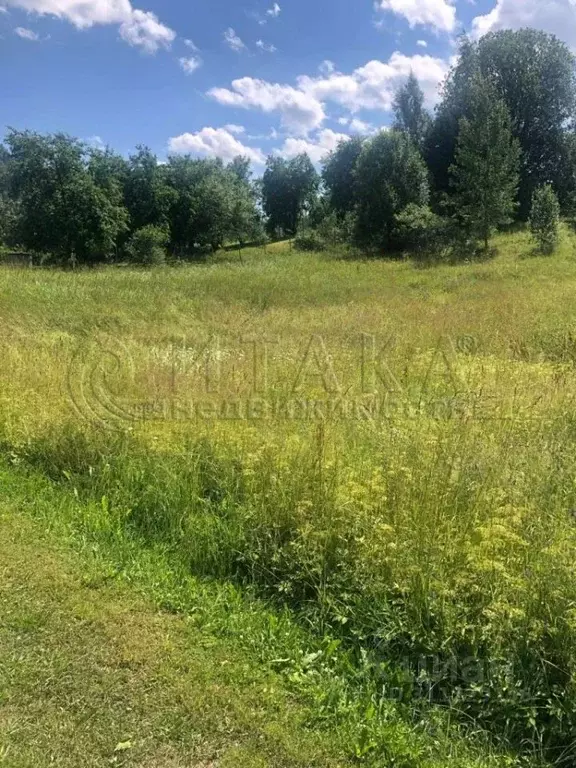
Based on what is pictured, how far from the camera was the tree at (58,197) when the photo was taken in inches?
1400

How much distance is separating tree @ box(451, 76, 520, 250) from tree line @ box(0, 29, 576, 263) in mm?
60

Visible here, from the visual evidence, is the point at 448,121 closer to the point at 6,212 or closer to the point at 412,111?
the point at 412,111

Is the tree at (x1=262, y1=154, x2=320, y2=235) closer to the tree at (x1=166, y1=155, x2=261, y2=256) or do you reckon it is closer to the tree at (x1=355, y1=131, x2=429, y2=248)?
the tree at (x1=166, y1=155, x2=261, y2=256)

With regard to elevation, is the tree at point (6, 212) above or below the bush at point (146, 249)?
above

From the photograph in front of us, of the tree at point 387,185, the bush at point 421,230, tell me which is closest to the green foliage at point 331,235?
the tree at point 387,185

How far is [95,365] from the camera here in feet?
20.7

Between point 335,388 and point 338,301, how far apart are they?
9.59 meters

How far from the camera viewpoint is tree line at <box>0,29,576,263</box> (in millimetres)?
24906

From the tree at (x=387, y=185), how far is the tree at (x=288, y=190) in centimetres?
2867

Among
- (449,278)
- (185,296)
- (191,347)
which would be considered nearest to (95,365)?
(191,347)

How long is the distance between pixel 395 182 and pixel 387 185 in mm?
818
